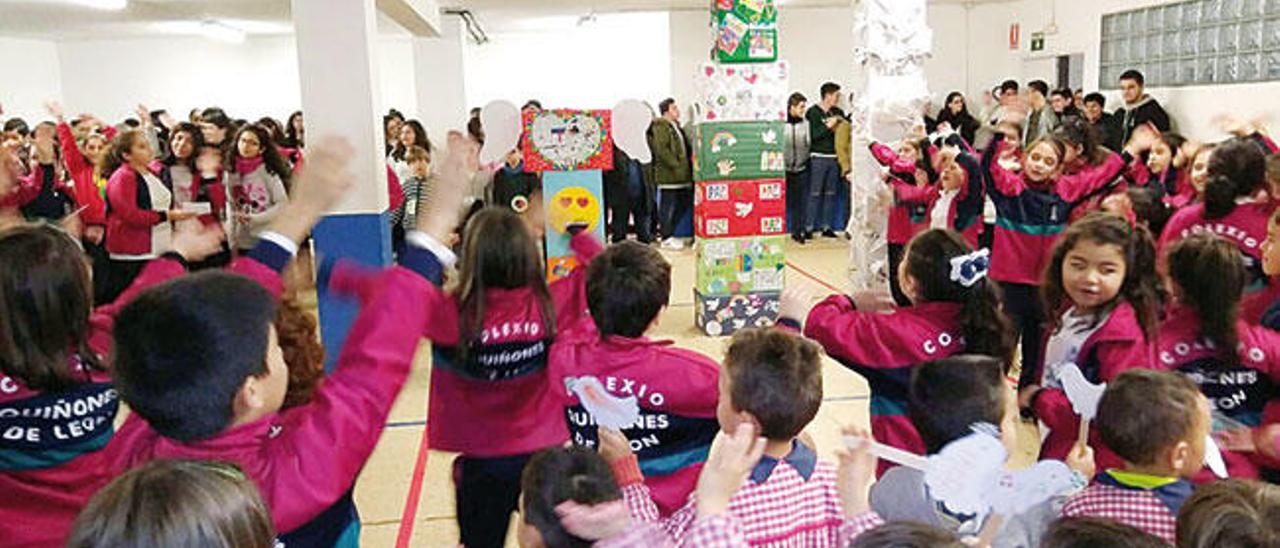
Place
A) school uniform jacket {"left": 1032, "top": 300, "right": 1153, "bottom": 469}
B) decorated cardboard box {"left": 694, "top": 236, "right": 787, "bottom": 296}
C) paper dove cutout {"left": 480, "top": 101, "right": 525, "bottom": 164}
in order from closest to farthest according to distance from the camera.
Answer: school uniform jacket {"left": 1032, "top": 300, "right": 1153, "bottom": 469} → paper dove cutout {"left": 480, "top": 101, "right": 525, "bottom": 164} → decorated cardboard box {"left": 694, "top": 236, "right": 787, "bottom": 296}

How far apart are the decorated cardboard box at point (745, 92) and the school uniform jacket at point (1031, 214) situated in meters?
1.70

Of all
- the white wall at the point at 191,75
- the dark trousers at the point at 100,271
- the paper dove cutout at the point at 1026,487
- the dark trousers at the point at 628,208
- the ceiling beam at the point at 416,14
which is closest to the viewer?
the paper dove cutout at the point at 1026,487

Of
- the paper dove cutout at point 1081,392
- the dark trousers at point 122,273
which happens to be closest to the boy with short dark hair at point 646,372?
the paper dove cutout at point 1081,392

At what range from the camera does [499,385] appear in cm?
242

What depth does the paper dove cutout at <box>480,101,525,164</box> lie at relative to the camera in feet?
17.5

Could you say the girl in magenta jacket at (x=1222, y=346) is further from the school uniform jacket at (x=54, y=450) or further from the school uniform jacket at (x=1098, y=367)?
the school uniform jacket at (x=54, y=450)

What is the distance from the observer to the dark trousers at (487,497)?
2.43m

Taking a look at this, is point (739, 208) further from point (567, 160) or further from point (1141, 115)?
point (1141, 115)

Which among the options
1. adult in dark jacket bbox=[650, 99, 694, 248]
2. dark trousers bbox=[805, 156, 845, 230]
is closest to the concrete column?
adult in dark jacket bbox=[650, 99, 694, 248]

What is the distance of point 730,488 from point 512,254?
122 centimetres

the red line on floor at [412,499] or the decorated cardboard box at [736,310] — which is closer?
the red line on floor at [412,499]

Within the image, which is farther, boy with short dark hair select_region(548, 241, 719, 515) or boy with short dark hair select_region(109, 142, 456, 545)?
boy with short dark hair select_region(548, 241, 719, 515)

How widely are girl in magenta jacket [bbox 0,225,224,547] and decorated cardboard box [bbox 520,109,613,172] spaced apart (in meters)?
3.71

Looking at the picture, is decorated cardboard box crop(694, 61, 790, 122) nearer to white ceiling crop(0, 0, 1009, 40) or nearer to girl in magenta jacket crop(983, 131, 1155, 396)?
girl in magenta jacket crop(983, 131, 1155, 396)
